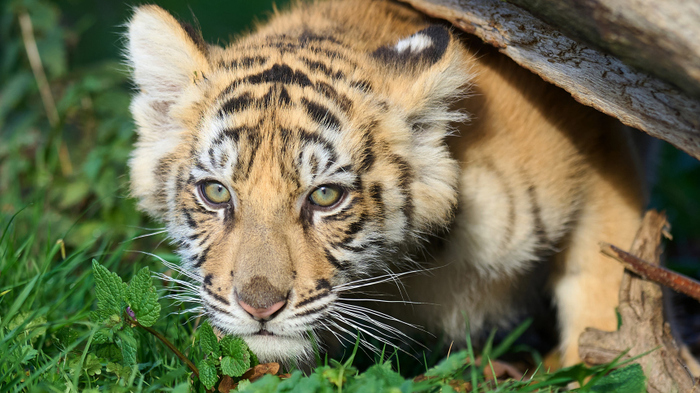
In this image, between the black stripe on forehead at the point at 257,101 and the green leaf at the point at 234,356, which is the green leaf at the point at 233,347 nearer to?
the green leaf at the point at 234,356

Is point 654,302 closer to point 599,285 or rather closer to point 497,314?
point 599,285

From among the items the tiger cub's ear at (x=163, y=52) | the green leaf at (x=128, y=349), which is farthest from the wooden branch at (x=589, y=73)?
the green leaf at (x=128, y=349)

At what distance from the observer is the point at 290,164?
8.46 ft

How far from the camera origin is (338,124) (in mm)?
2721

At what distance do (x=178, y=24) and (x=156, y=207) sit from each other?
0.91 metres

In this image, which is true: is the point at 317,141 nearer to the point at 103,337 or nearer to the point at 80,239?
the point at 103,337

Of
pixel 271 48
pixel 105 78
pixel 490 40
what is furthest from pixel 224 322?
pixel 105 78

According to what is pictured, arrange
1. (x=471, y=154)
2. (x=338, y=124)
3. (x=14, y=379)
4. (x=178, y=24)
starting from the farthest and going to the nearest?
(x=471, y=154) < (x=178, y=24) < (x=338, y=124) < (x=14, y=379)

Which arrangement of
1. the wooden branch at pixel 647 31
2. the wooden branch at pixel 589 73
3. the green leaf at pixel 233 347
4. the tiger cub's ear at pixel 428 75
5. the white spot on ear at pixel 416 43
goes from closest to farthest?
1. the wooden branch at pixel 647 31
2. the wooden branch at pixel 589 73
3. the green leaf at pixel 233 347
4. the tiger cub's ear at pixel 428 75
5. the white spot on ear at pixel 416 43

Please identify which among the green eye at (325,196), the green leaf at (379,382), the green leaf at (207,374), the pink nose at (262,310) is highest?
the green eye at (325,196)

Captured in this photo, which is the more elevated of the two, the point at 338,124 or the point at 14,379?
the point at 338,124

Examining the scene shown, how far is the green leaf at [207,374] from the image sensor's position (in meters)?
2.51

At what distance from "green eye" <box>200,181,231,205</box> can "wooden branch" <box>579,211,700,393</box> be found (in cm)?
196

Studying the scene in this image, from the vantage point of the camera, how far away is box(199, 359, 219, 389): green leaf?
251 centimetres
